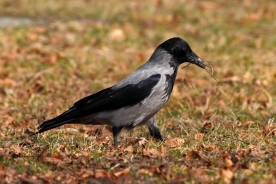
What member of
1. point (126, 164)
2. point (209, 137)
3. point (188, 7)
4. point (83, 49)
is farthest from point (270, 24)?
point (126, 164)

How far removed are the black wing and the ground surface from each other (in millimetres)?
206

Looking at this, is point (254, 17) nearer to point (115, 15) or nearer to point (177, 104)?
point (115, 15)

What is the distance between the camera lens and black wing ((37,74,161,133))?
6.32 meters

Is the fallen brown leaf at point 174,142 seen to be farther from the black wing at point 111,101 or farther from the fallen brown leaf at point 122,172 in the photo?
the fallen brown leaf at point 122,172

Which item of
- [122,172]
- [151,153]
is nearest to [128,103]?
[151,153]

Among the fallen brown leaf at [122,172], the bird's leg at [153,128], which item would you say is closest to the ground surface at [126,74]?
the fallen brown leaf at [122,172]

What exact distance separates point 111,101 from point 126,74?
409 cm

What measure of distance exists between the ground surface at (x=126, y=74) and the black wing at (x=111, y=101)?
0.68 ft

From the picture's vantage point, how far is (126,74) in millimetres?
10469

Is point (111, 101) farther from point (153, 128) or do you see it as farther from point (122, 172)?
point (122, 172)

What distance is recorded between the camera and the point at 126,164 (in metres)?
5.26

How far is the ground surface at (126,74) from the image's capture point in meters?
5.23

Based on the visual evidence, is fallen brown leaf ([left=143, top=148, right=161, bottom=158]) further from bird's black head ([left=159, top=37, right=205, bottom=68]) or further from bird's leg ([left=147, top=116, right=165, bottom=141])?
bird's black head ([left=159, top=37, right=205, bottom=68])

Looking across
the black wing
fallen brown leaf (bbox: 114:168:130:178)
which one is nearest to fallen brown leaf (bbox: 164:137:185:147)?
the black wing
